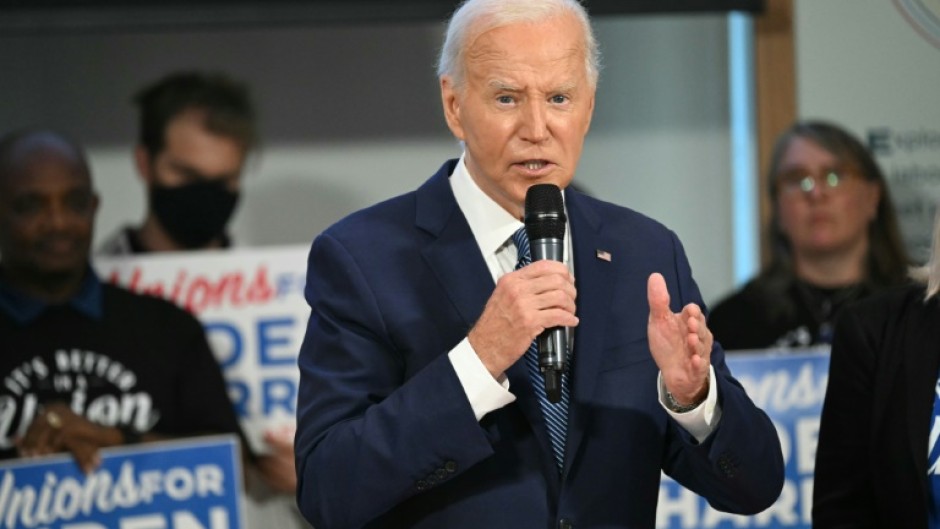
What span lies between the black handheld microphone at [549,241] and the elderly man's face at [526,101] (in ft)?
0.18

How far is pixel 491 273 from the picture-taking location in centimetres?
207

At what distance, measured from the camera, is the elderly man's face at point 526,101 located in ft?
6.62

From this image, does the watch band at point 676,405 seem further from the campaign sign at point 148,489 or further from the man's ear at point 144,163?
the man's ear at point 144,163

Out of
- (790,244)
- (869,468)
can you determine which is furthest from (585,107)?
(790,244)

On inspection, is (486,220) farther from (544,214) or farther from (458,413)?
(458,413)

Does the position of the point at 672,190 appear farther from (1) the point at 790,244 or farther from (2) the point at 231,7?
(2) the point at 231,7

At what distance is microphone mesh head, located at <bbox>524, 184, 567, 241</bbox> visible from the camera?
1920 mm

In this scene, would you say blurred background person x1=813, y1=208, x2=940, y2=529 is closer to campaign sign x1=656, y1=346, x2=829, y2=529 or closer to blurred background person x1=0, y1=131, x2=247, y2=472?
campaign sign x1=656, y1=346, x2=829, y2=529

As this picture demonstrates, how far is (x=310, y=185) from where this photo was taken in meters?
5.29

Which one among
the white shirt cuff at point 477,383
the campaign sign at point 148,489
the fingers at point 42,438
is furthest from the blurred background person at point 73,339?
the white shirt cuff at point 477,383

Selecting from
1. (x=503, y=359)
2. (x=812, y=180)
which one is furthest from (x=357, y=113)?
(x=503, y=359)

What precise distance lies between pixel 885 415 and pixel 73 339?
110 inches

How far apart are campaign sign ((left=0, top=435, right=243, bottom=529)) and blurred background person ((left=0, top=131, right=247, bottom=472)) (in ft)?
0.45

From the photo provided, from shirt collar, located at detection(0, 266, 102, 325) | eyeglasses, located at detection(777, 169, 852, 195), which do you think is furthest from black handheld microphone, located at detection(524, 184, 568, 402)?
eyeglasses, located at detection(777, 169, 852, 195)
